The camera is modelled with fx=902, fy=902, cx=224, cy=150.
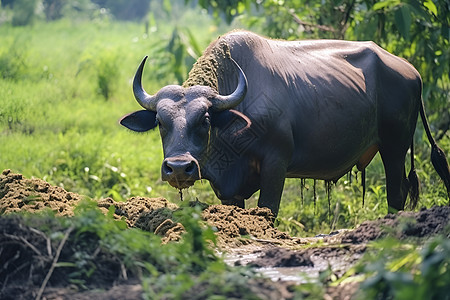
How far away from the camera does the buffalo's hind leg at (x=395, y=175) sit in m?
9.06

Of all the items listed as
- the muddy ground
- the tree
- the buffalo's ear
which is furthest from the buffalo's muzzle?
the tree

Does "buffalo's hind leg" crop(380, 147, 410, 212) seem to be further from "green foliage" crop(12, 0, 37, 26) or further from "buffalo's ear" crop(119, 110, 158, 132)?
"green foliage" crop(12, 0, 37, 26)

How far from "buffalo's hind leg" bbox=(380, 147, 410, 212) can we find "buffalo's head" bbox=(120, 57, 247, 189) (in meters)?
2.31

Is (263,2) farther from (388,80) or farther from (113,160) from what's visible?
(388,80)

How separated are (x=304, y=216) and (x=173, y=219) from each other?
4.05 m

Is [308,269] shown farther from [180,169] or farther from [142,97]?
[142,97]

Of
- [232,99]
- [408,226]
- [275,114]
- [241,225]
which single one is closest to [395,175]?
[275,114]

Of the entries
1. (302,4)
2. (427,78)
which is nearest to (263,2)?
(302,4)

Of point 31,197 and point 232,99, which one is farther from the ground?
point 232,99

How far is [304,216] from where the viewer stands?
1012 cm

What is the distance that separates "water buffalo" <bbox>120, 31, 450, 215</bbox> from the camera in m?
7.26

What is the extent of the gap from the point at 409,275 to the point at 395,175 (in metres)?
5.18

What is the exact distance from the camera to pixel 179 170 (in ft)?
22.3

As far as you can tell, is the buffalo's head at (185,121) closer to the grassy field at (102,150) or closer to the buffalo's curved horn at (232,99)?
the buffalo's curved horn at (232,99)
